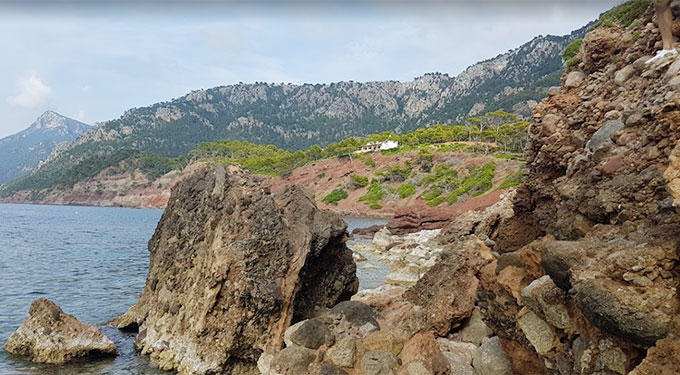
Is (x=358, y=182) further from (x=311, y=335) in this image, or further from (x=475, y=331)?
(x=311, y=335)

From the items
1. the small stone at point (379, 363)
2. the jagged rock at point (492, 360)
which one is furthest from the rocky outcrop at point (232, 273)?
the jagged rock at point (492, 360)

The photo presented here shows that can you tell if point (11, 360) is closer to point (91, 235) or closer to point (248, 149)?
point (91, 235)

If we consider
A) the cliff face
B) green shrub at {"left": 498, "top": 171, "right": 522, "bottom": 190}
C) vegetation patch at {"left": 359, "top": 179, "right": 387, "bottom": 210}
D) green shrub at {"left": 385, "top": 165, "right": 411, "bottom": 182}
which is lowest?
vegetation patch at {"left": 359, "top": 179, "right": 387, "bottom": 210}

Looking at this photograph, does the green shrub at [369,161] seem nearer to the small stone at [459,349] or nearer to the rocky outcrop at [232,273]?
the rocky outcrop at [232,273]

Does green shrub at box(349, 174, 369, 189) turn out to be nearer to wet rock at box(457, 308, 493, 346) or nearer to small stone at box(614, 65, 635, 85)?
wet rock at box(457, 308, 493, 346)

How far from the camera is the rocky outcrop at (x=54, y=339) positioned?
498 inches

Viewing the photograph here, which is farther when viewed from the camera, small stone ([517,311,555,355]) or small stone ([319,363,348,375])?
small stone ([319,363,348,375])

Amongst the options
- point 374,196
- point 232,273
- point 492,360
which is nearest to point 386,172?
point 374,196

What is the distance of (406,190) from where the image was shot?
271 ft

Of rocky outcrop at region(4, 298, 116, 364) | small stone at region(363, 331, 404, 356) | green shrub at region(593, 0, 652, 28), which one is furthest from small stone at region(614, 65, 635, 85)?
rocky outcrop at region(4, 298, 116, 364)

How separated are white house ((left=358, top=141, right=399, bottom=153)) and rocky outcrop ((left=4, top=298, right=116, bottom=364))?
97872 mm

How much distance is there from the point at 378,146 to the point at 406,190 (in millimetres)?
32977

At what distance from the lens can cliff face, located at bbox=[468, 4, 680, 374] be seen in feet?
17.3

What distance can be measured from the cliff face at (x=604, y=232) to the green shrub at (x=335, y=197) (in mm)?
79813
